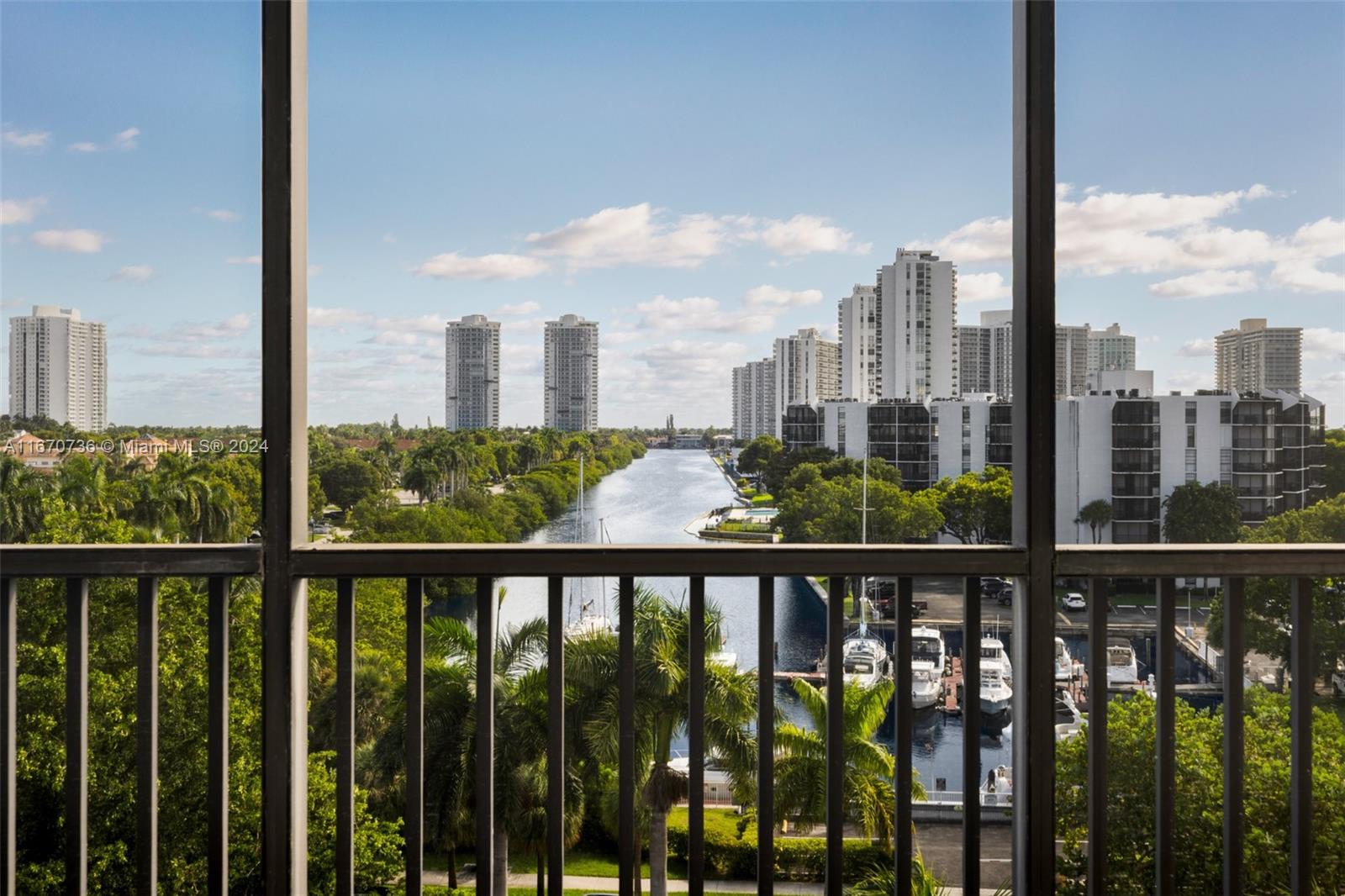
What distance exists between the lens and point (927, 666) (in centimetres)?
162

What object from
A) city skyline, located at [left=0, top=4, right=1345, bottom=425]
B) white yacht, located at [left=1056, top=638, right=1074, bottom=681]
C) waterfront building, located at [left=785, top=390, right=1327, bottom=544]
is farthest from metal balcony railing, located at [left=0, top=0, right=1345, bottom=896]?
city skyline, located at [left=0, top=4, right=1345, bottom=425]

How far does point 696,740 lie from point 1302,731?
109cm

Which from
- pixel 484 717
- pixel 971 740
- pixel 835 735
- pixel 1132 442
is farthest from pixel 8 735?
pixel 1132 442

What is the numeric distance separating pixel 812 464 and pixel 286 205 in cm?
124

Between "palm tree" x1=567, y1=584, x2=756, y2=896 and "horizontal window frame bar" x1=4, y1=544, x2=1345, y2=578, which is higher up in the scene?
"horizontal window frame bar" x1=4, y1=544, x2=1345, y2=578

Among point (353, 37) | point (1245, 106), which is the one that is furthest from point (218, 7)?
point (1245, 106)

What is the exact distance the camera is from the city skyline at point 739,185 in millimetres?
1845

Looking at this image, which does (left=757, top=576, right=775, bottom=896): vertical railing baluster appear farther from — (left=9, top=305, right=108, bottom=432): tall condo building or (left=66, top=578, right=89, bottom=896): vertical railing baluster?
(left=9, top=305, right=108, bottom=432): tall condo building

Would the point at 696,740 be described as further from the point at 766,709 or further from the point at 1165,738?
the point at 1165,738

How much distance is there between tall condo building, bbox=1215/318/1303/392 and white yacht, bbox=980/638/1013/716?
910mm

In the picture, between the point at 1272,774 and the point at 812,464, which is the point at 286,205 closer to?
the point at 812,464

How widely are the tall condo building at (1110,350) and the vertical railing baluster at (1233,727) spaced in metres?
0.61

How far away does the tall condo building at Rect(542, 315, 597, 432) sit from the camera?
188 cm

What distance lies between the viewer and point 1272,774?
1.59m
